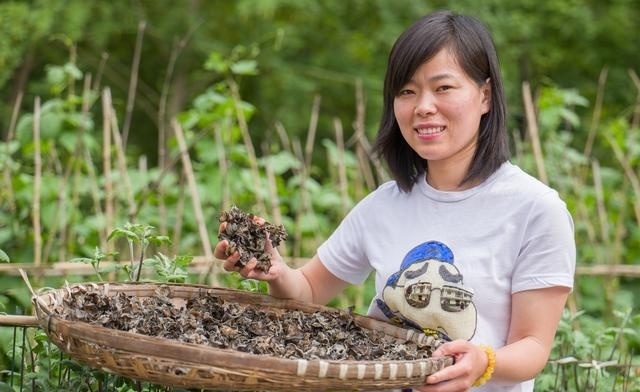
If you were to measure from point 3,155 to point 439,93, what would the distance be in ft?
7.22

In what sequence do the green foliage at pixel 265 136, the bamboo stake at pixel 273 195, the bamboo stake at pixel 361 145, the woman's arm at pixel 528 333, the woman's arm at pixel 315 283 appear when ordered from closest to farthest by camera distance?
the woman's arm at pixel 528 333 < the woman's arm at pixel 315 283 < the green foliage at pixel 265 136 < the bamboo stake at pixel 273 195 < the bamboo stake at pixel 361 145

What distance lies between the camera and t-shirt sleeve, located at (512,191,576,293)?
174 centimetres

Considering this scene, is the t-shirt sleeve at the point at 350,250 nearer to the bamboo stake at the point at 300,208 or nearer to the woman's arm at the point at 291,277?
the woman's arm at the point at 291,277

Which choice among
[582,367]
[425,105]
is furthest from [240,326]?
[582,367]

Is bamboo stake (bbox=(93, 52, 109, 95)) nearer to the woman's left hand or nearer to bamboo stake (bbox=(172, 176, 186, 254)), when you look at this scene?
bamboo stake (bbox=(172, 176, 186, 254))

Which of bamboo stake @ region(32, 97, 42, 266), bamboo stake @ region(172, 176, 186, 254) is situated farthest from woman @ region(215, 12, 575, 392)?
bamboo stake @ region(172, 176, 186, 254)

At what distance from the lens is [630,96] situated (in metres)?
9.12

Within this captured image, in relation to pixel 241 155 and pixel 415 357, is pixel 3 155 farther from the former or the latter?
pixel 415 357

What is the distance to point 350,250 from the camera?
205 centimetres

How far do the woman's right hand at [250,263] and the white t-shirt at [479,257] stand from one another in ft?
0.65

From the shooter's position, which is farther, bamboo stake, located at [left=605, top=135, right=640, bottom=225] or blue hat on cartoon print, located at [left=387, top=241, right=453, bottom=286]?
bamboo stake, located at [left=605, top=135, right=640, bottom=225]

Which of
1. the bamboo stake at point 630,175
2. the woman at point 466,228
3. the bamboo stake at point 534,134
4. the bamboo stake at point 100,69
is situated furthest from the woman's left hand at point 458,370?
the bamboo stake at point 630,175

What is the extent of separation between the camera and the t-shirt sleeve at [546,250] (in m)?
1.74

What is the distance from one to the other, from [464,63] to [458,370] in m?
0.58
